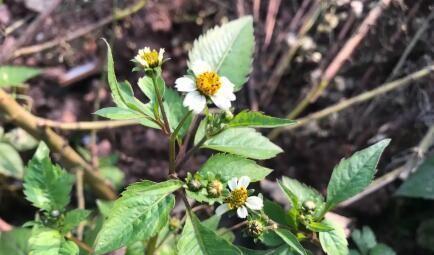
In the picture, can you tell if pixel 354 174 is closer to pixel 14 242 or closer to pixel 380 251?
pixel 380 251

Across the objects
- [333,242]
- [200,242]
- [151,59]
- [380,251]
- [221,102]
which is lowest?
[380,251]

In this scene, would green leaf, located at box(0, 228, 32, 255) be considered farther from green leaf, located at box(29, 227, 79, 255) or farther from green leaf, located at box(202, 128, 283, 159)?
green leaf, located at box(202, 128, 283, 159)

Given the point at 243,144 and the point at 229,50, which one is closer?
the point at 243,144

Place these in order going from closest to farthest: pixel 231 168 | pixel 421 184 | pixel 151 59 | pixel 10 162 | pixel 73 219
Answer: pixel 151 59
pixel 231 168
pixel 73 219
pixel 421 184
pixel 10 162

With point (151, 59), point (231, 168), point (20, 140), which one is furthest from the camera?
point (20, 140)

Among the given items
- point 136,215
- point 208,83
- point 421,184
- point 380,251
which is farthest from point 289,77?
point 136,215

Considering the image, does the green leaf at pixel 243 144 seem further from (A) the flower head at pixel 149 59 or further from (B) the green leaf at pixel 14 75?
(B) the green leaf at pixel 14 75
